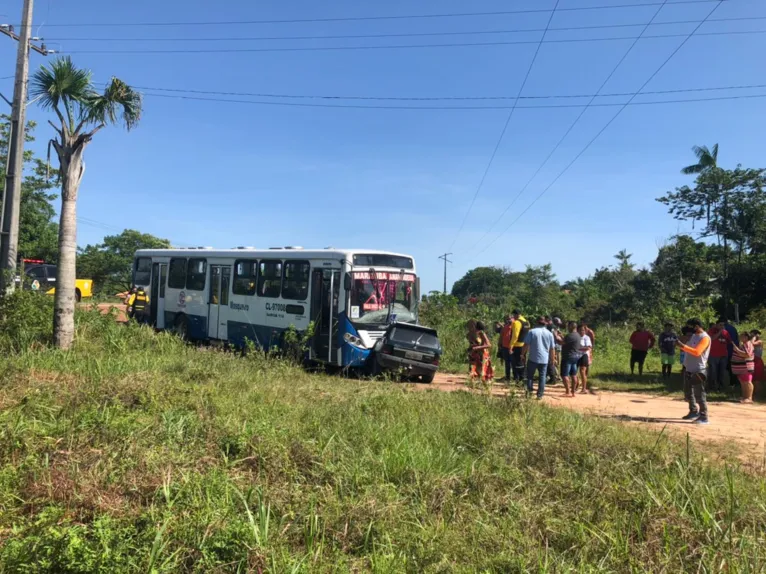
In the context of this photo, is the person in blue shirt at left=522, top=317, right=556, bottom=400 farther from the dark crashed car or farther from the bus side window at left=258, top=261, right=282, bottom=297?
the bus side window at left=258, top=261, right=282, bottom=297

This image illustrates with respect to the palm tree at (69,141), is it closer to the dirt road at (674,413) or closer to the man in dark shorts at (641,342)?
the dirt road at (674,413)

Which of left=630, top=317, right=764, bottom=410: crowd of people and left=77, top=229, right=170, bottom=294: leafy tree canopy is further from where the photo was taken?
left=77, top=229, right=170, bottom=294: leafy tree canopy

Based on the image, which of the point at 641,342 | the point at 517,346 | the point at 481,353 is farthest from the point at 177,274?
the point at 641,342

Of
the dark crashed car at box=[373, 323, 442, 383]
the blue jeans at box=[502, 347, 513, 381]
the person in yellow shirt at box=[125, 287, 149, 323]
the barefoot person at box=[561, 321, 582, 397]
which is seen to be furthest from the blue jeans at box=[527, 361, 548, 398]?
the person in yellow shirt at box=[125, 287, 149, 323]

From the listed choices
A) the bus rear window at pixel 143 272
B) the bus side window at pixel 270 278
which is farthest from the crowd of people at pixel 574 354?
the bus rear window at pixel 143 272

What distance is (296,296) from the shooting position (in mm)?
13797

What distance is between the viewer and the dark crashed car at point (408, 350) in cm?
1259

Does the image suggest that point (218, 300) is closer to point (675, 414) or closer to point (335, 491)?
point (675, 414)

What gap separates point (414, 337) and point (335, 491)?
27.6 ft

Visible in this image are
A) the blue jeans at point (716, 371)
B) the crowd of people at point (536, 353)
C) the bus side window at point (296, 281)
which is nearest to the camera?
the crowd of people at point (536, 353)

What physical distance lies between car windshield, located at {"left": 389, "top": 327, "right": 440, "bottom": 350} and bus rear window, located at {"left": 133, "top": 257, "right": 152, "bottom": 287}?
979cm

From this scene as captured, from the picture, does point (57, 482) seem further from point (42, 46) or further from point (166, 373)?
point (42, 46)

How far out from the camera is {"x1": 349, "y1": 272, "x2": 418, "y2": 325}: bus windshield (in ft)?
42.5

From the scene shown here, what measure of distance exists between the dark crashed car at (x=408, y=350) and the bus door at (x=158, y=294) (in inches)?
332
